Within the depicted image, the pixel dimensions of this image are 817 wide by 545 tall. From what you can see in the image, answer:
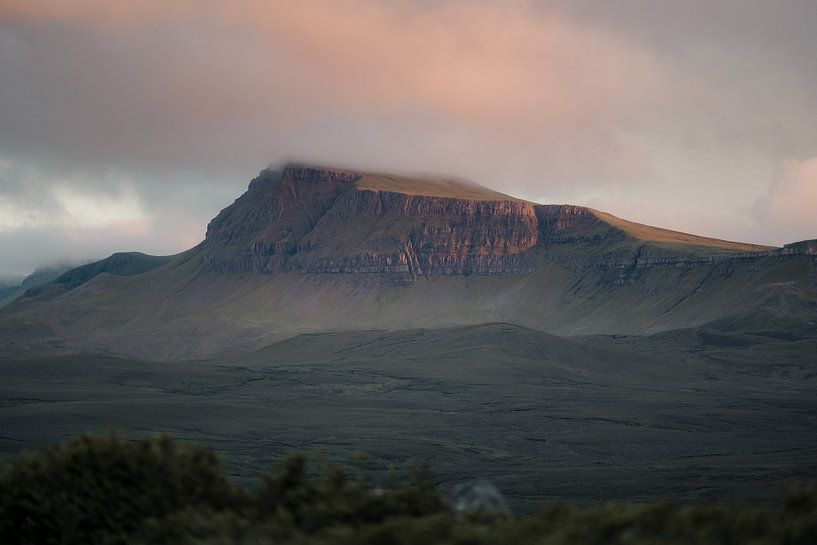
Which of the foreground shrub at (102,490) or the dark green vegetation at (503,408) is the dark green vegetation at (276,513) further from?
the dark green vegetation at (503,408)

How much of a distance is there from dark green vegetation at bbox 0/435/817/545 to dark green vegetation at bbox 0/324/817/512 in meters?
28.0

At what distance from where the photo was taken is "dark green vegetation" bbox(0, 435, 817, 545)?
1650 centimetres

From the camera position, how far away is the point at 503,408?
4112 inches

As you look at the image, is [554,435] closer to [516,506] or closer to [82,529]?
[516,506]

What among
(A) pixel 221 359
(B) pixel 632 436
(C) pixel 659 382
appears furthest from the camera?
(A) pixel 221 359

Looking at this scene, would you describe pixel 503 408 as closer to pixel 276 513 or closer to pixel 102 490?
pixel 102 490

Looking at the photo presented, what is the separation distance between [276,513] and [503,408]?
278 feet

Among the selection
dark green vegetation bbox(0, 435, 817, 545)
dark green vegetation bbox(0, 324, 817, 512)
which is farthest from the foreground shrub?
dark green vegetation bbox(0, 324, 817, 512)

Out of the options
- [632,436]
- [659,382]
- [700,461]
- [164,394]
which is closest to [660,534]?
[700,461]

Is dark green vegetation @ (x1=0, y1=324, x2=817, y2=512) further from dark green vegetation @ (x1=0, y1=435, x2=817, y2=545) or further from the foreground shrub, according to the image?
dark green vegetation @ (x1=0, y1=435, x2=817, y2=545)

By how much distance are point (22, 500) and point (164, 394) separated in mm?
92825

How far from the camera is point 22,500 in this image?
75.2 feet

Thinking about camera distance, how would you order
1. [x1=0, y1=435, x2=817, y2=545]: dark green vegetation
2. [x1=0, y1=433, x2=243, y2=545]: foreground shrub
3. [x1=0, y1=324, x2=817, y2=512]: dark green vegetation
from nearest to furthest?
[x1=0, y1=435, x2=817, y2=545]: dark green vegetation < [x1=0, y1=433, x2=243, y2=545]: foreground shrub < [x1=0, y1=324, x2=817, y2=512]: dark green vegetation

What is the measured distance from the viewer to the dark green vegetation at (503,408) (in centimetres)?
6450
